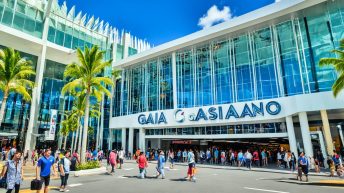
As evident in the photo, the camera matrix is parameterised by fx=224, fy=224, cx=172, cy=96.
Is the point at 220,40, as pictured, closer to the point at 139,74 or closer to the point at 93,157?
the point at 139,74

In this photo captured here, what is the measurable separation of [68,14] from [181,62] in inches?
913

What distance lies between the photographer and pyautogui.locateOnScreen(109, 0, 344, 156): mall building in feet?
77.7

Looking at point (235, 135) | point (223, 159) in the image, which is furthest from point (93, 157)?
point (235, 135)

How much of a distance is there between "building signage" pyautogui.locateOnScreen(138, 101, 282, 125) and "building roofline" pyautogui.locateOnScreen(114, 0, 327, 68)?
393 inches

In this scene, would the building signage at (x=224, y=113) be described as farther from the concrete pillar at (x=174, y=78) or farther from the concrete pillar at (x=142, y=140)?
the concrete pillar at (x=142, y=140)

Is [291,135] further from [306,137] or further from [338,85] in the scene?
[338,85]

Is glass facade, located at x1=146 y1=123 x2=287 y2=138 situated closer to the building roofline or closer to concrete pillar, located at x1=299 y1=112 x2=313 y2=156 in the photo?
concrete pillar, located at x1=299 y1=112 x2=313 y2=156

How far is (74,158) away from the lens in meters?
16.9

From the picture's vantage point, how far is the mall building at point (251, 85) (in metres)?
23.7

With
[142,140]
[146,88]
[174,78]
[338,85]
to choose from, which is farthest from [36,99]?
[338,85]

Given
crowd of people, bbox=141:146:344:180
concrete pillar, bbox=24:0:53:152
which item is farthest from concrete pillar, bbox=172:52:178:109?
concrete pillar, bbox=24:0:53:152

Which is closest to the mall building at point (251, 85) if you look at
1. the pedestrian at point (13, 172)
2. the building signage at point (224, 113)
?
the building signage at point (224, 113)

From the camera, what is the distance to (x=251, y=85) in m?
27.7

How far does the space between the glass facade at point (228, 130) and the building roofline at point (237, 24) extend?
1237cm
